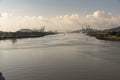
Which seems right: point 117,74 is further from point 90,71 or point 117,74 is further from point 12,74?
point 12,74

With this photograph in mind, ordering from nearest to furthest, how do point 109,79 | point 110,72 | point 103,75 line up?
point 109,79 → point 103,75 → point 110,72

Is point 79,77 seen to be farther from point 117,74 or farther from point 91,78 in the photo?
point 117,74

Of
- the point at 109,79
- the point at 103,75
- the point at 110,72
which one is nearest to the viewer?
the point at 109,79

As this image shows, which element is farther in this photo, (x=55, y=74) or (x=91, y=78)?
(x=55, y=74)

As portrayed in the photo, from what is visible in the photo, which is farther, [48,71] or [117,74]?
[48,71]

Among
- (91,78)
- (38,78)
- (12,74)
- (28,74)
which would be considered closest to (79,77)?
(91,78)

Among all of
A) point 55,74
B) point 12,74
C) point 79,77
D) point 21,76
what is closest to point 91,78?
point 79,77

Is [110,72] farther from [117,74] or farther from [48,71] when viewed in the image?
[48,71]
